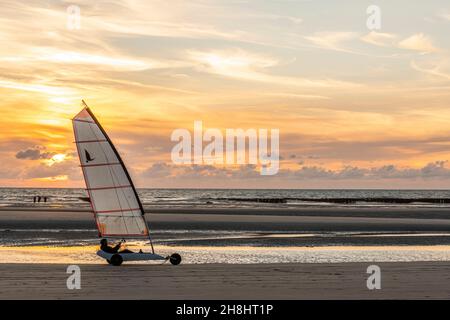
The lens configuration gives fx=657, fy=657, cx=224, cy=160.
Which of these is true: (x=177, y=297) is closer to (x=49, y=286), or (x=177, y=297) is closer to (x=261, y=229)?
(x=49, y=286)

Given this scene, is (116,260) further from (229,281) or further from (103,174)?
(229,281)

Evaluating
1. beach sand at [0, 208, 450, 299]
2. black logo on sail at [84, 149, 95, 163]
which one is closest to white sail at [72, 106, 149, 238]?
black logo on sail at [84, 149, 95, 163]

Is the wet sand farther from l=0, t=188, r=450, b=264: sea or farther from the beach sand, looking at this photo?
l=0, t=188, r=450, b=264: sea

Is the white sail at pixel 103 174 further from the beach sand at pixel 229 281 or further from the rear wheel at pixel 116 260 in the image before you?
the beach sand at pixel 229 281

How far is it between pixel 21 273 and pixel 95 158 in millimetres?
5848

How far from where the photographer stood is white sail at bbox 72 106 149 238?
79.7ft

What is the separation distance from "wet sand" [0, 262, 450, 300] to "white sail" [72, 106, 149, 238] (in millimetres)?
2596

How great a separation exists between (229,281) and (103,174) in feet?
25.6

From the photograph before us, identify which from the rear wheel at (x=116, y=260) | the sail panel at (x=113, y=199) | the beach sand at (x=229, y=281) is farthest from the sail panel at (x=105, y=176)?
the beach sand at (x=229, y=281)

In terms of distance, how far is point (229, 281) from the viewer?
62.0 ft

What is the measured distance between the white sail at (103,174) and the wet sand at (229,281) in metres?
2.60

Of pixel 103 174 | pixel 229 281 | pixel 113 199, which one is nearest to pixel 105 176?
pixel 103 174

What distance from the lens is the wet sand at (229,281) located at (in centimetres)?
1673
